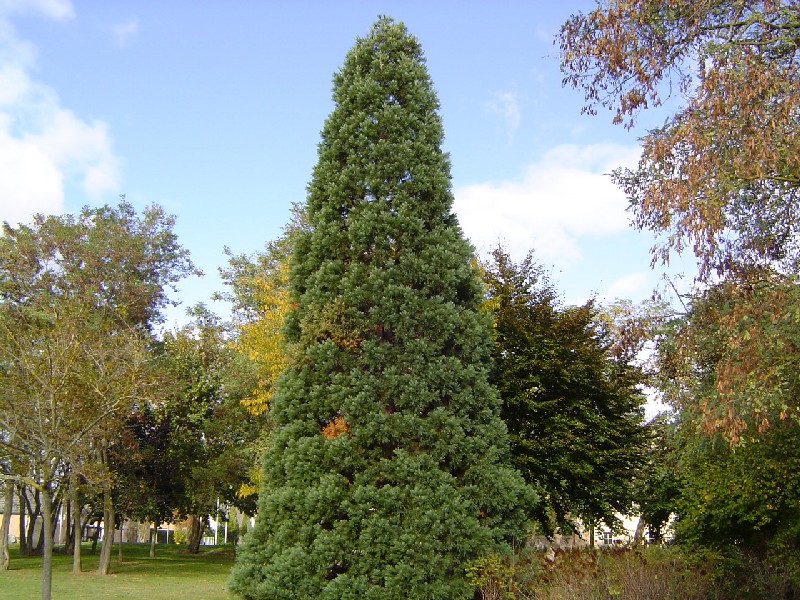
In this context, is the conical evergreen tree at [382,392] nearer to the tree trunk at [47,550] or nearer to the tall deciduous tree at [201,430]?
the tree trunk at [47,550]

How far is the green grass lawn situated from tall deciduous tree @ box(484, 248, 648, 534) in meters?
7.27

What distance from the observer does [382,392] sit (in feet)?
30.0

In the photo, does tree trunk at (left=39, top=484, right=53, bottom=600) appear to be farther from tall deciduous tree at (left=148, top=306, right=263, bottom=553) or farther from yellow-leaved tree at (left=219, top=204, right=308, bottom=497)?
tall deciduous tree at (left=148, top=306, right=263, bottom=553)

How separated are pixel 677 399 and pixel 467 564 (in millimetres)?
5108

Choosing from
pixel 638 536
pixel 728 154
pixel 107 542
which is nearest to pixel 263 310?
pixel 107 542

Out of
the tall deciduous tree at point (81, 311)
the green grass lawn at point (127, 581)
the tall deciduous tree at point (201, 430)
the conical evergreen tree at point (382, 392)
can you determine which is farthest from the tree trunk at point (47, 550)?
the tall deciduous tree at point (201, 430)

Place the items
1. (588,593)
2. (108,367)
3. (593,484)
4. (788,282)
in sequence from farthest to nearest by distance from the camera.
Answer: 1. (593,484)
2. (108,367)
3. (788,282)
4. (588,593)

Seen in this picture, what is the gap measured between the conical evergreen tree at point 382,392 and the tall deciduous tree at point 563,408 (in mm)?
6281

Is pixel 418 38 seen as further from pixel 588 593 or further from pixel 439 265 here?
pixel 588 593

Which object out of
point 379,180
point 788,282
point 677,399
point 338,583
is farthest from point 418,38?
point 338,583

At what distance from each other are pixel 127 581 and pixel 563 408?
1425 centimetres

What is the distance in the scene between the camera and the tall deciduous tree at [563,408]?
15.8 m

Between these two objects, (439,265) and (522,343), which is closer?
(439,265)

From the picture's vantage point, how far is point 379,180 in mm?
9914
